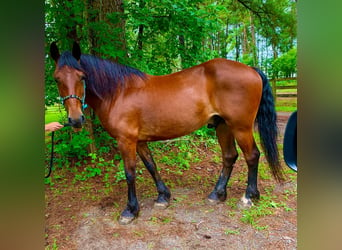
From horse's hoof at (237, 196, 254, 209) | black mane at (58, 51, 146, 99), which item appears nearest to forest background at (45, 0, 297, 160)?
black mane at (58, 51, 146, 99)

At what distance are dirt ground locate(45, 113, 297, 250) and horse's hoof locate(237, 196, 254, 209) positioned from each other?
49mm

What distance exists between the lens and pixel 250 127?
8.58 ft

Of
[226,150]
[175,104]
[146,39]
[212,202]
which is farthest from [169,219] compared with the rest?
[146,39]

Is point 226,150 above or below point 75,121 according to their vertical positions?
below

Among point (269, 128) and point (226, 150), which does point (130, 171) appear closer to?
point (226, 150)

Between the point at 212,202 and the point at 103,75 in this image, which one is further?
the point at 212,202

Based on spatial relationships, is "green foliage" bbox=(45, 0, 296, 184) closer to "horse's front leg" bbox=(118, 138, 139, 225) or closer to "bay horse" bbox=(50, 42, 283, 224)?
"bay horse" bbox=(50, 42, 283, 224)

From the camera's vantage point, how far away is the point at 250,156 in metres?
2.68

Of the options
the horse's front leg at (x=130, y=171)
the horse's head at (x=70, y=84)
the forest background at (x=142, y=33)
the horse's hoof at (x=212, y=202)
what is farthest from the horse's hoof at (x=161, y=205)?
the forest background at (x=142, y=33)

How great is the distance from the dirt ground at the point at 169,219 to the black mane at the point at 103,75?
1.31 m

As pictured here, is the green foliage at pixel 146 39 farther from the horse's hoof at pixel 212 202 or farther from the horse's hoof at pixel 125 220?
the horse's hoof at pixel 212 202

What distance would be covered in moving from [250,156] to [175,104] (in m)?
1.02

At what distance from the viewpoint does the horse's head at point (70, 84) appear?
6.82 feet

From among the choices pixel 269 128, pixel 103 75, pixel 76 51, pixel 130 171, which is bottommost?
pixel 130 171
